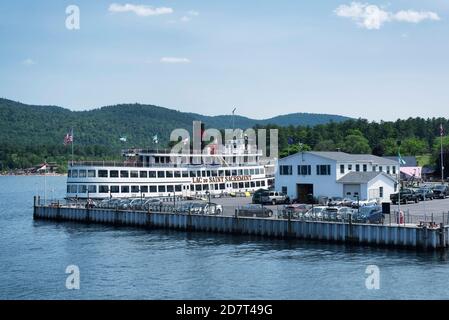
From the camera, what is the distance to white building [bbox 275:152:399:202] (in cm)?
7762

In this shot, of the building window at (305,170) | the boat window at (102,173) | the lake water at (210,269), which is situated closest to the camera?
the lake water at (210,269)

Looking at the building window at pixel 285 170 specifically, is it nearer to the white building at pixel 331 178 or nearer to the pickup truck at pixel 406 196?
the white building at pixel 331 178

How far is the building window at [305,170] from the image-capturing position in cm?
8138

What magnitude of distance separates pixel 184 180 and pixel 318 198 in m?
27.1

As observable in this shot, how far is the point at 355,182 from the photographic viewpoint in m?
77.0

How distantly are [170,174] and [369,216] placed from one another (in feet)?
157

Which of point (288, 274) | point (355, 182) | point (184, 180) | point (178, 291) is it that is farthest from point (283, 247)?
point (184, 180)

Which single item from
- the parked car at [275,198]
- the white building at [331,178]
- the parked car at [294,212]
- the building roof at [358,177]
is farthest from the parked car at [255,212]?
the building roof at [358,177]

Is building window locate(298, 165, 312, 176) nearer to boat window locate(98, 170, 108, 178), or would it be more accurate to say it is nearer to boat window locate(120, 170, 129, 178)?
boat window locate(120, 170, 129, 178)


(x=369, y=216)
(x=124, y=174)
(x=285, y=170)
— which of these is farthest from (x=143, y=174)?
(x=369, y=216)

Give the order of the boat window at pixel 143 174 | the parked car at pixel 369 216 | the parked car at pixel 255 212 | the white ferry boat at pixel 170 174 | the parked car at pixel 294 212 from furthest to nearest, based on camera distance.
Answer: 1. the boat window at pixel 143 174
2. the white ferry boat at pixel 170 174
3. the parked car at pixel 255 212
4. the parked car at pixel 294 212
5. the parked car at pixel 369 216

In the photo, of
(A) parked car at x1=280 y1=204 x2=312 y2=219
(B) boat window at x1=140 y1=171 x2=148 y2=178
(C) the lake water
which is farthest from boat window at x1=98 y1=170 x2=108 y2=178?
(A) parked car at x1=280 y1=204 x2=312 y2=219

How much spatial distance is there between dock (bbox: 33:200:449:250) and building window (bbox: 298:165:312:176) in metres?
19.7
